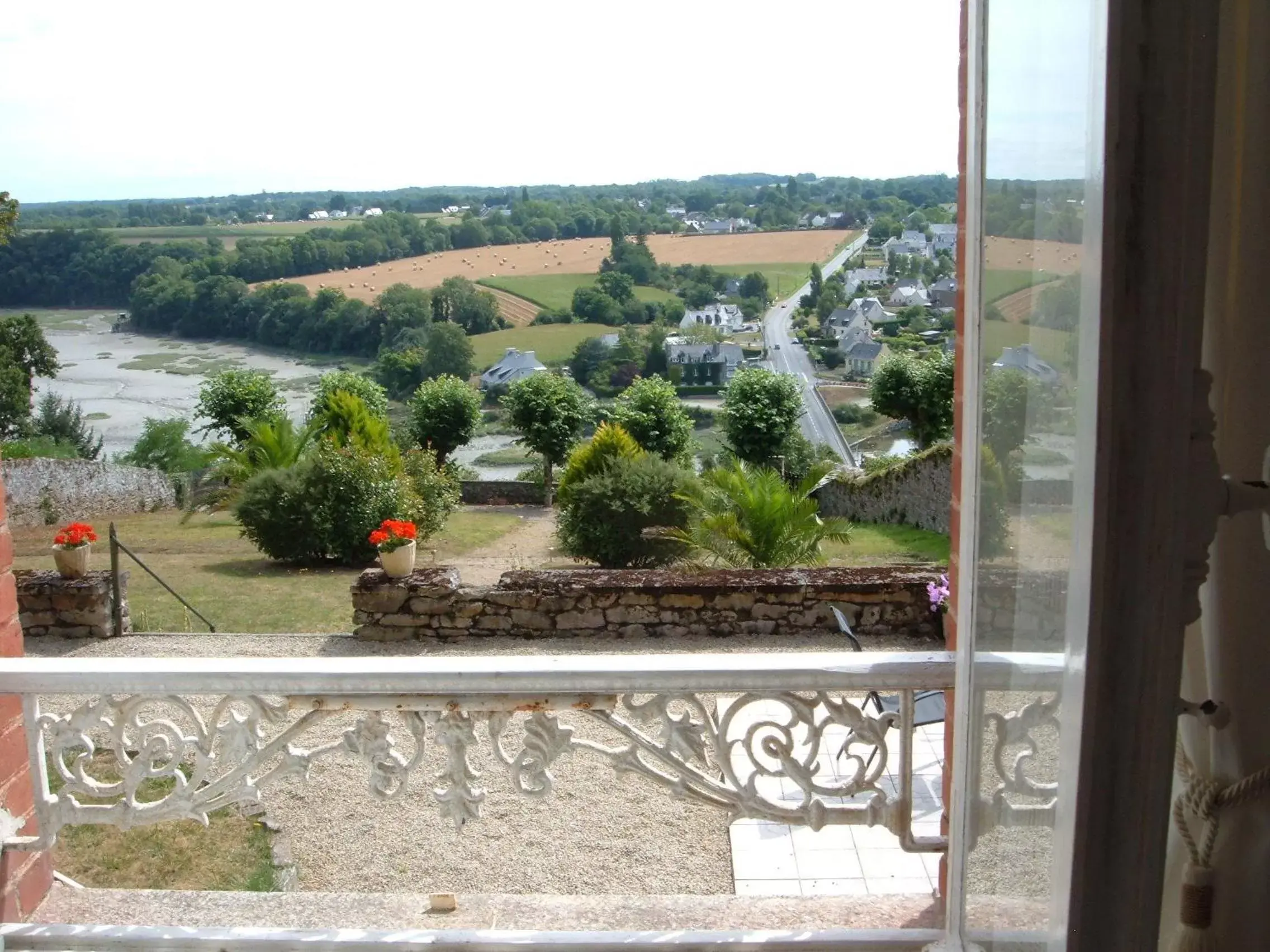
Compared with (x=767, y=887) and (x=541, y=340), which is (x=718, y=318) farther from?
(x=767, y=887)

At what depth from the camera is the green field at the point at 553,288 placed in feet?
125

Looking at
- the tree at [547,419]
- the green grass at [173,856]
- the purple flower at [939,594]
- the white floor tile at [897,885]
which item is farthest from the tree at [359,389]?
the white floor tile at [897,885]

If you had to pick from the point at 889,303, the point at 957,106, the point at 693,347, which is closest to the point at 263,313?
the point at 693,347

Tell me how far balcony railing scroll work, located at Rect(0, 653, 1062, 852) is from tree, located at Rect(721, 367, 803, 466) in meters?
18.8

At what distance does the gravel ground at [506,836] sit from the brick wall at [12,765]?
4.39ft

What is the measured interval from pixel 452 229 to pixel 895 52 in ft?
109

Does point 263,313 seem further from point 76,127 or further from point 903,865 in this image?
point 903,865

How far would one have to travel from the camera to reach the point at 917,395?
20.0 m

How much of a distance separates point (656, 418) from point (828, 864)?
56.0 ft

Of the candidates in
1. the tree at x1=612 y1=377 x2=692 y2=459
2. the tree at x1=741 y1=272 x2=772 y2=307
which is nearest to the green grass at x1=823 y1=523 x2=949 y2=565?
the tree at x1=612 y1=377 x2=692 y2=459

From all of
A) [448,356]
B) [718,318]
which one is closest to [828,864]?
[448,356]

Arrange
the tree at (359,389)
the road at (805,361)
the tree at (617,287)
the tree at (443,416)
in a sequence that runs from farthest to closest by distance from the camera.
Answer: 1. the tree at (617,287)
2. the tree at (443,416)
3. the tree at (359,389)
4. the road at (805,361)

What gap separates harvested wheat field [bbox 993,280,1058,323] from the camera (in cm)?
76

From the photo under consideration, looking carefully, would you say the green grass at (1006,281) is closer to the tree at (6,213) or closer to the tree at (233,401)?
the tree at (6,213)
